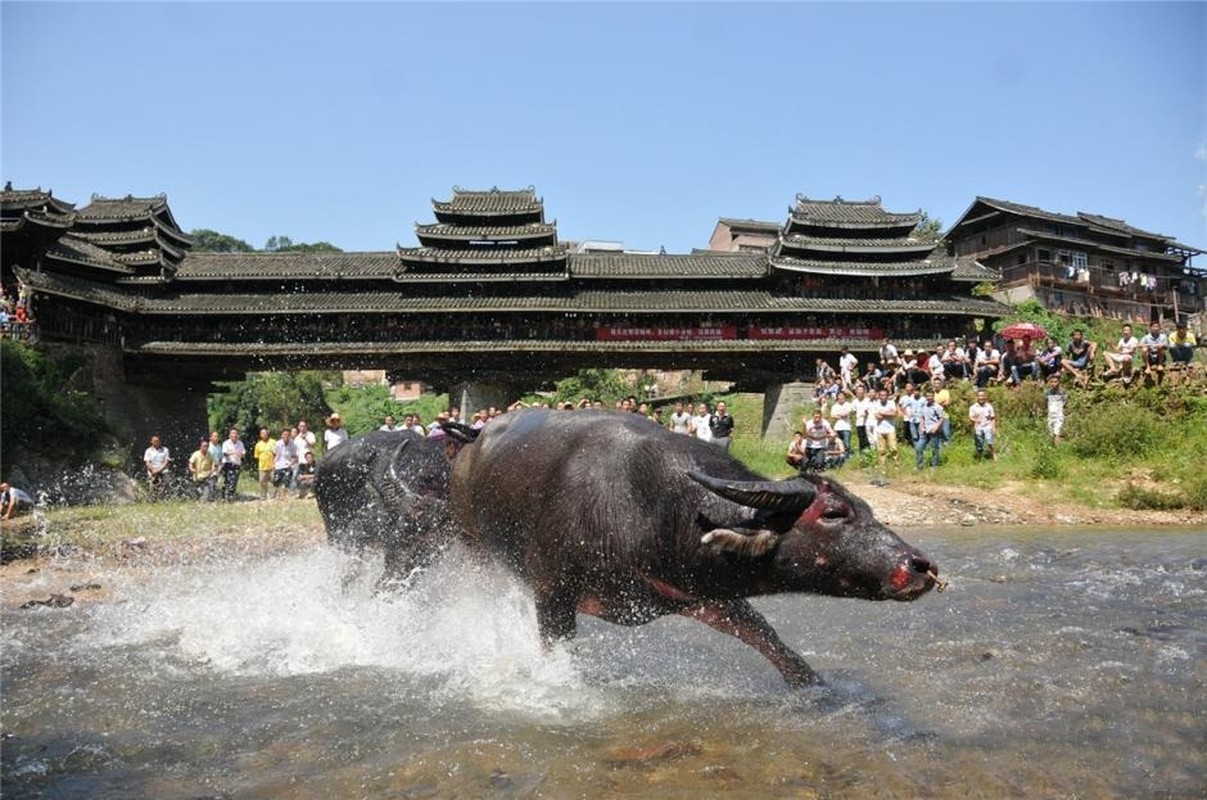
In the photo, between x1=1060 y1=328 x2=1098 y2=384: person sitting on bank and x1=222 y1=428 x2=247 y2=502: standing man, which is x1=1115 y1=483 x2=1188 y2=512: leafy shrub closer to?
x1=1060 y1=328 x2=1098 y2=384: person sitting on bank

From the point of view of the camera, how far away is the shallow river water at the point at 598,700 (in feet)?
11.8

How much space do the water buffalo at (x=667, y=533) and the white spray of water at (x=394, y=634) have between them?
400 millimetres

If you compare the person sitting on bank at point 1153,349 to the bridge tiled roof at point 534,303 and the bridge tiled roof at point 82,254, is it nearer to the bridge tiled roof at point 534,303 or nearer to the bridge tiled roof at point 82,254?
the bridge tiled roof at point 534,303

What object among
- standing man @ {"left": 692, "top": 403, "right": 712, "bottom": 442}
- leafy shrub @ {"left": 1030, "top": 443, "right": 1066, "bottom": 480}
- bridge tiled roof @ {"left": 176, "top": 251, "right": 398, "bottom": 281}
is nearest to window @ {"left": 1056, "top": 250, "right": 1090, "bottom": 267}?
bridge tiled roof @ {"left": 176, "top": 251, "right": 398, "bottom": 281}

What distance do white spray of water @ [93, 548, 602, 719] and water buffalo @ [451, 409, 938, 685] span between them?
15.7 inches

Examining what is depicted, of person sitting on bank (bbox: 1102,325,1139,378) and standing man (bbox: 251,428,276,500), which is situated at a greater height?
person sitting on bank (bbox: 1102,325,1139,378)

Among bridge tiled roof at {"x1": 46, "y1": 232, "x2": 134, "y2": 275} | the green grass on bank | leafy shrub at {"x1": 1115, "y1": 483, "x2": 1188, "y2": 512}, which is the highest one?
bridge tiled roof at {"x1": 46, "y1": 232, "x2": 134, "y2": 275}

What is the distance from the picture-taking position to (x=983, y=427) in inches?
663

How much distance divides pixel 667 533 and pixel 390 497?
10.4 feet

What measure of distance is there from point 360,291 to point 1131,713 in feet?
104

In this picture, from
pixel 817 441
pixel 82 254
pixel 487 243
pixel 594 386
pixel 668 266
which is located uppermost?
pixel 487 243

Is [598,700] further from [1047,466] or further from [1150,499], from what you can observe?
[1047,466]

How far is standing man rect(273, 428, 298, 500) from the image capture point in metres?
18.8

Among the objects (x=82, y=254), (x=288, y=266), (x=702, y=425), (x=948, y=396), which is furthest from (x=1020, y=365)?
(x=82, y=254)
